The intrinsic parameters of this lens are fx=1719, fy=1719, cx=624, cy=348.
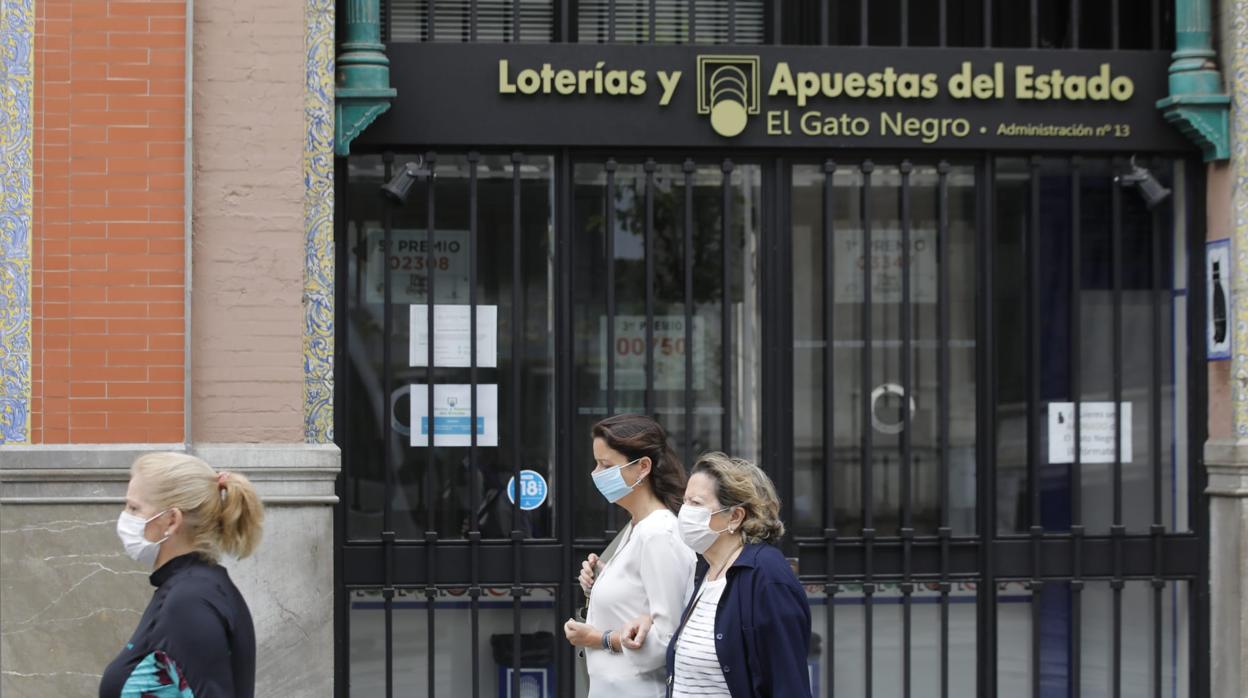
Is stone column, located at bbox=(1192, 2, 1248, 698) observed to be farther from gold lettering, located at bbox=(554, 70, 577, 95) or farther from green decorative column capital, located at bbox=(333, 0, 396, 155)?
green decorative column capital, located at bbox=(333, 0, 396, 155)

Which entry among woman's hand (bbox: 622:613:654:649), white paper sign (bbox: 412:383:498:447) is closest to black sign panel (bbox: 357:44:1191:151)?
white paper sign (bbox: 412:383:498:447)

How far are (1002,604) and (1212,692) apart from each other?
1.24 meters

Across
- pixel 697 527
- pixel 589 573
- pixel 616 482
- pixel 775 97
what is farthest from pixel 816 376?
pixel 697 527

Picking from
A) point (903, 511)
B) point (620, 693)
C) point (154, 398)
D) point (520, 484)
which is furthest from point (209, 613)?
point (903, 511)

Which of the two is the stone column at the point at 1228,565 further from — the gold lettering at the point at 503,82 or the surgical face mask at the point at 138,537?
the surgical face mask at the point at 138,537

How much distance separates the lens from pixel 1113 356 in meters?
9.52

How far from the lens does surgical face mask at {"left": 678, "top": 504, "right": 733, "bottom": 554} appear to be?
555 centimetres

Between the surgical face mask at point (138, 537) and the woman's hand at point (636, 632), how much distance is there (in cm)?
166

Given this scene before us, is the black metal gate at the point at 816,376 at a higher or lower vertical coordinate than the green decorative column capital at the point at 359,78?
lower

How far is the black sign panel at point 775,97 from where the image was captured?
909cm

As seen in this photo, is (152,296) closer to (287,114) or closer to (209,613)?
(287,114)

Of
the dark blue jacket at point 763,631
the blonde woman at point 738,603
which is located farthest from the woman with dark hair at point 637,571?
the dark blue jacket at point 763,631

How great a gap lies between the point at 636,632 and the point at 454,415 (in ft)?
11.8

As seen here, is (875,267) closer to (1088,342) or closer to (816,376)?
(816,376)
